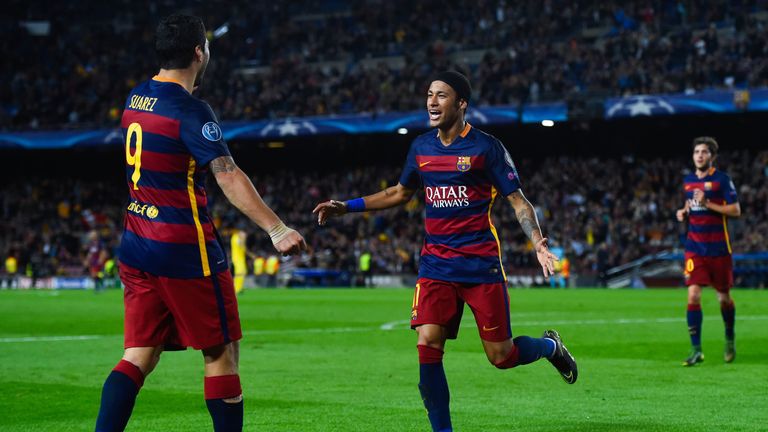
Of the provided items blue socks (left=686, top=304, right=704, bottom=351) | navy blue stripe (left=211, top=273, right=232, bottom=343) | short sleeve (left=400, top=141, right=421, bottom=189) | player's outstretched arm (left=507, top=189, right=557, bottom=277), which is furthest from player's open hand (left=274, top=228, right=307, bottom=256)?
blue socks (left=686, top=304, right=704, bottom=351)

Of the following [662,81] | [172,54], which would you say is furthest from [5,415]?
[662,81]

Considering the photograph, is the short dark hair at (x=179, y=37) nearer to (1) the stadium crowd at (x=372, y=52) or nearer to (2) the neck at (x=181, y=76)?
(2) the neck at (x=181, y=76)

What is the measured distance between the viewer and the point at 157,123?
231 inches

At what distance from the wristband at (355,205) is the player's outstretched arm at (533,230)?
1.09 m

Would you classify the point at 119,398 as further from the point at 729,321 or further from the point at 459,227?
the point at 729,321

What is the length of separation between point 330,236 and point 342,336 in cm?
3292

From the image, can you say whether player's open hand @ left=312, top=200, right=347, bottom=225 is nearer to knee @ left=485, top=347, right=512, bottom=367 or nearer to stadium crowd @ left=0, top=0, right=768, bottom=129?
knee @ left=485, top=347, right=512, bottom=367

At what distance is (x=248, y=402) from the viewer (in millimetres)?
9930

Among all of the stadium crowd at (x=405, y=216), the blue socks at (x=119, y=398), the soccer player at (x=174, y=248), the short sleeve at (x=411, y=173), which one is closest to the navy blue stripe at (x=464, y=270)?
the short sleeve at (x=411, y=173)

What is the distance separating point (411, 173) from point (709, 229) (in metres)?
6.40

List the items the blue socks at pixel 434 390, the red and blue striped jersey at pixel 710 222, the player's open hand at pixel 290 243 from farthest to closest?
the red and blue striped jersey at pixel 710 222
the blue socks at pixel 434 390
the player's open hand at pixel 290 243

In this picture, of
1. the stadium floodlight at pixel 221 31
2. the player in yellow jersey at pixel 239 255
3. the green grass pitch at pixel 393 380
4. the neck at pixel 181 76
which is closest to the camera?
the neck at pixel 181 76

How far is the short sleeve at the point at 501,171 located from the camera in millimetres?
7824

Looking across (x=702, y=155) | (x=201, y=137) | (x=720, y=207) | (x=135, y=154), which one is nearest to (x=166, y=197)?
(x=135, y=154)
